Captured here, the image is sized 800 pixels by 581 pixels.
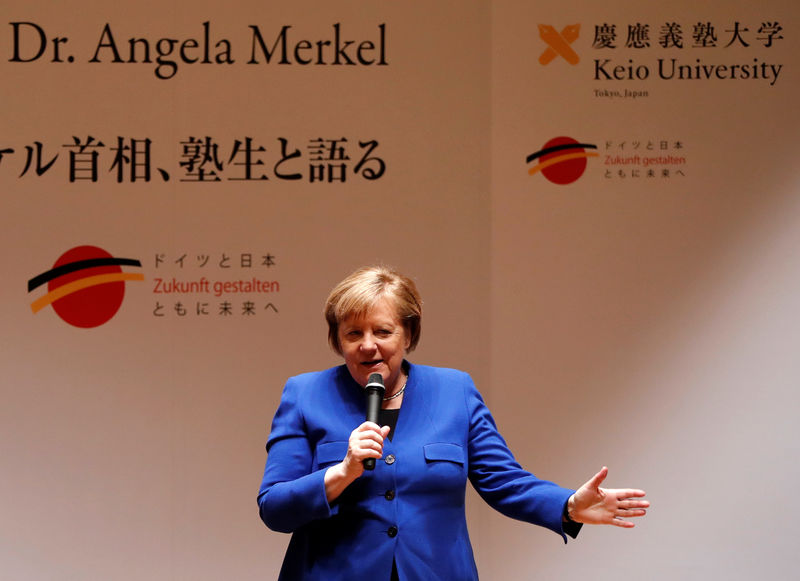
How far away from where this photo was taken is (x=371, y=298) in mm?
2061

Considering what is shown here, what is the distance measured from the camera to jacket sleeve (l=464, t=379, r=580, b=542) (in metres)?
2.04

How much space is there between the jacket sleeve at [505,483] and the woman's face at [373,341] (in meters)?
0.26

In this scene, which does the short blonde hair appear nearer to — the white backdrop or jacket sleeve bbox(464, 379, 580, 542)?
jacket sleeve bbox(464, 379, 580, 542)

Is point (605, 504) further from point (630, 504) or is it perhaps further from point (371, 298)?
point (371, 298)

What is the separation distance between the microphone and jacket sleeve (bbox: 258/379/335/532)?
0.16 metres

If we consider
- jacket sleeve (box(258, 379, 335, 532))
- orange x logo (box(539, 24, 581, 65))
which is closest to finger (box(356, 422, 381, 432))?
jacket sleeve (box(258, 379, 335, 532))

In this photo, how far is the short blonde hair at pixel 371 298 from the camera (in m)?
2.05

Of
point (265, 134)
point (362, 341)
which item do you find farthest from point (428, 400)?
point (265, 134)

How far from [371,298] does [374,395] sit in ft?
0.78

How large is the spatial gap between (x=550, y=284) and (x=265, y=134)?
136 cm

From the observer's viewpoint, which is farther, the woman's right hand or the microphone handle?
the microphone handle

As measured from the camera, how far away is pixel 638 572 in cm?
372

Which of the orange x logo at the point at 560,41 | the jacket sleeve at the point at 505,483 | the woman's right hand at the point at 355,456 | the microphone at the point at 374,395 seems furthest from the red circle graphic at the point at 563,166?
the woman's right hand at the point at 355,456

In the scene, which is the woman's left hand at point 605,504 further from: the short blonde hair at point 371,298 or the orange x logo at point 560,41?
the orange x logo at point 560,41
